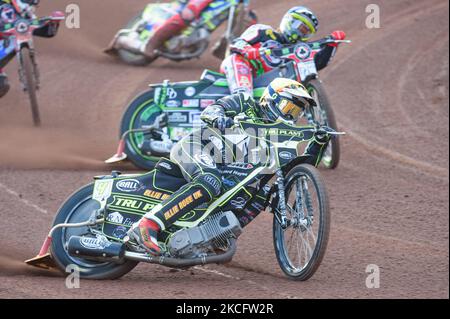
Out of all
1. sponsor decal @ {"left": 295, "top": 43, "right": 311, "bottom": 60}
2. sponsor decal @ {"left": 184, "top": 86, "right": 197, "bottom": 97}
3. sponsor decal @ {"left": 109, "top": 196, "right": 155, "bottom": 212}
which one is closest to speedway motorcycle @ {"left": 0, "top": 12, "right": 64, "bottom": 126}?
sponsor decal @ {"left": 184, "top": 86, "right": 197, "bottom": 97}

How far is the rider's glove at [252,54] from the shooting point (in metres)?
10.9

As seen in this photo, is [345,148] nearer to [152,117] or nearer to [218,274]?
[152,117]

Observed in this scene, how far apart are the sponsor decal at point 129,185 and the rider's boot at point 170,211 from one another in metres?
0.41

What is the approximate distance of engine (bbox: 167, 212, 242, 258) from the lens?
7.29 meters

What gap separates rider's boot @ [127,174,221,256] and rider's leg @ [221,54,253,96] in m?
3.53

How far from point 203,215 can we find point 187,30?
8.73 meters

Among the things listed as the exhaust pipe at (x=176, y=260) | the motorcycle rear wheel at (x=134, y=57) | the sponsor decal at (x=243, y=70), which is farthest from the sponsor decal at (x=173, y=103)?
the motorcycle rear wheel at (x=134, y=57)

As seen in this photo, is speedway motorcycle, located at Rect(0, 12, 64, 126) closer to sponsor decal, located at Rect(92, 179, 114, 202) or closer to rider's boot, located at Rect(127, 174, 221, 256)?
sponsor decal, located at Rect(92, 179, 114, 202)

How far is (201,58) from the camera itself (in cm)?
1688

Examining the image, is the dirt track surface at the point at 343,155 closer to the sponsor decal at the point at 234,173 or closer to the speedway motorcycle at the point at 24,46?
the speedway motorcycle at the point at 24,46

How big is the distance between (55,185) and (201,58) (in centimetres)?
685

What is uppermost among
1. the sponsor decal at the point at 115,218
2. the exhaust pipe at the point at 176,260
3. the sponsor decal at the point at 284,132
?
the sponsor decal at the point at 284,132

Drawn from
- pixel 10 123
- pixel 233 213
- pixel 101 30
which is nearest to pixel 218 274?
pixel 233 213

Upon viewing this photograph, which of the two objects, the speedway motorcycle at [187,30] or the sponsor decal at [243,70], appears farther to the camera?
the speedway motorcycle at [187,30]
